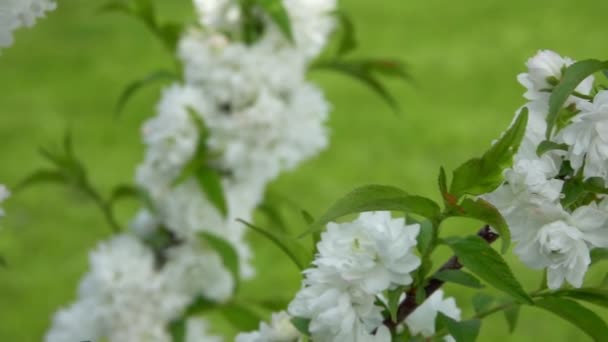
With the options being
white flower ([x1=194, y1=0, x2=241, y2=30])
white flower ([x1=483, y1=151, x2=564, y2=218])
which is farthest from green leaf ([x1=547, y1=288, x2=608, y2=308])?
white flower ([x1=194, y1=0, x2=241, y2=30])

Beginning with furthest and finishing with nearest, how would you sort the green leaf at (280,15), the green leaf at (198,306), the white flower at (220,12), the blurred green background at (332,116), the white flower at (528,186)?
1. the blurred green background at (332,116)
2. the green leaf at (198,306)
3. the white flower at (220,12)
4. the green leaf at (280,15)
5. the white flower at (528,186)

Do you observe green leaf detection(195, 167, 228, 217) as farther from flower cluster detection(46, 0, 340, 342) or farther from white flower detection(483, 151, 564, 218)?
white flower detection(483, 151, 564, 218)

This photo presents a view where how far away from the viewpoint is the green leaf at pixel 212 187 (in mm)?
1608

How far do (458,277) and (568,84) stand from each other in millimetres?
146

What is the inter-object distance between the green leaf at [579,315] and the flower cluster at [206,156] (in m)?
0.91

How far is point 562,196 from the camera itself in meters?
0.65

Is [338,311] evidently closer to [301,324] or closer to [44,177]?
[301,324]

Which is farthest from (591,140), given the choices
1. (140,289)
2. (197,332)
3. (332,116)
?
(332,116)

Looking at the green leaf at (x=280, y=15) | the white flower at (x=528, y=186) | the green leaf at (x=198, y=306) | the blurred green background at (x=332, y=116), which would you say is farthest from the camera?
the blurred green background at (x=332, y=116)

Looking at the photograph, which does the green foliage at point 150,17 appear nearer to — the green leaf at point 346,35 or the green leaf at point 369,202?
the green leaf at point 346,35

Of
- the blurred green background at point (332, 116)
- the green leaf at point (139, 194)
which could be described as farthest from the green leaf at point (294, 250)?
the blurred green background at point (332, 116)

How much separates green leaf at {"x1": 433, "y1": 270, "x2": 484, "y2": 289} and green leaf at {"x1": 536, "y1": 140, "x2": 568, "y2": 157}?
99mm

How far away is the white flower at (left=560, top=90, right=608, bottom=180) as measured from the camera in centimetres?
65

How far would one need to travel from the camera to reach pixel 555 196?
640 mm
